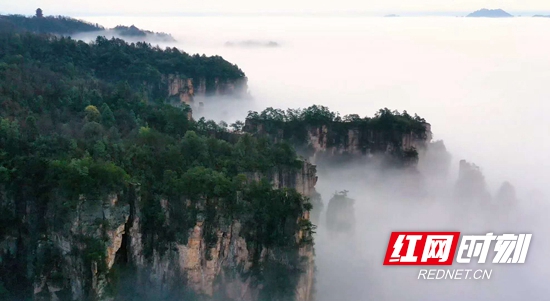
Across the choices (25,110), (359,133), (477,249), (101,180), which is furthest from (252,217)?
(359,133)

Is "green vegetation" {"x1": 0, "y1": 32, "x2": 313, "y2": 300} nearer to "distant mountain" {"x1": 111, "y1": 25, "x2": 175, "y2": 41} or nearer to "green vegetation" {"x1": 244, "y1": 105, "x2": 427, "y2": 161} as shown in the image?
"green vegetation" {"x1": 244, "y1": 105, "x2": 427, "y2": 161}

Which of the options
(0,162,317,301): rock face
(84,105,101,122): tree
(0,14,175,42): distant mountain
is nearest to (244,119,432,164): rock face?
(84,105,101,122): tree

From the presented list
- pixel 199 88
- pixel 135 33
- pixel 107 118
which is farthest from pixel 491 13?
pixel 107 118

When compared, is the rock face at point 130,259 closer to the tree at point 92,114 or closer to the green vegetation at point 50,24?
the tree at point 92,114

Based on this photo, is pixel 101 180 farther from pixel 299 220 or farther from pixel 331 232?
pixel 331 232

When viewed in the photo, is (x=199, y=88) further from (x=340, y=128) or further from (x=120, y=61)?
(x=340, y=128)

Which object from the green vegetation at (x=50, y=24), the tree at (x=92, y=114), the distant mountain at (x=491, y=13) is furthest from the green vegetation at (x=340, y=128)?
the distant mountain at (x=491, y=13)
